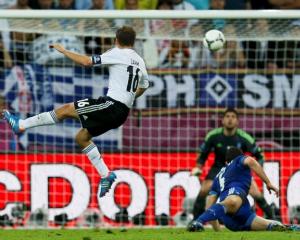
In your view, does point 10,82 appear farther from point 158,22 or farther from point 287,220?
point 287,220

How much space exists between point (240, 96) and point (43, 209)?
3491 millimetres

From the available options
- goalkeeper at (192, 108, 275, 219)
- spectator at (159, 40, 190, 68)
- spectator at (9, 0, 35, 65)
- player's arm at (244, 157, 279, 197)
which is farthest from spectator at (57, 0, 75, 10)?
player's arm at (244, 157, 279, 197)

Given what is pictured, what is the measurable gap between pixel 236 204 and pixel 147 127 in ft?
12.6

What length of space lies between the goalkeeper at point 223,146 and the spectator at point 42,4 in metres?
3.64

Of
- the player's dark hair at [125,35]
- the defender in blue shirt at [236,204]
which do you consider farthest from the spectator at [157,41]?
the player's dark hair at [125,35]

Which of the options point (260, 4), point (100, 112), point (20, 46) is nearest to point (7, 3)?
point (20, 46)

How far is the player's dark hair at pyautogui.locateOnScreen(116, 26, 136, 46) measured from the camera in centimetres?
1445

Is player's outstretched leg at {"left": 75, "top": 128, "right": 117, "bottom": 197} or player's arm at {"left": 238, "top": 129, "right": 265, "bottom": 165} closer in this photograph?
player's outstretched leg at {"left": 75, "top": 128, "right": 117, "bottom": 197}

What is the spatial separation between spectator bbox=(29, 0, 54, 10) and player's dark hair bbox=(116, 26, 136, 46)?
5356 millimetres

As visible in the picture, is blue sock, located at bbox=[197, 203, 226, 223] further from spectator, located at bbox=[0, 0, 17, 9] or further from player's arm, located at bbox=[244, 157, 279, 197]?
spectator, located at bbox=[0, 0, 17, 9]

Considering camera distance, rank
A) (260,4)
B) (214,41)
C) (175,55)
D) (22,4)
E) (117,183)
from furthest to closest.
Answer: (260,4)
(22,4)
(175,55)
(117,183)
(214,41)

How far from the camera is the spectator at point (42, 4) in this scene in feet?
64.5

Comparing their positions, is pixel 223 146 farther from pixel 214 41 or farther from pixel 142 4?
pixel 142 4

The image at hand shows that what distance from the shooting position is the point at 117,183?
60.4 feet
